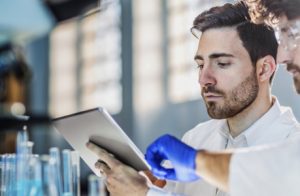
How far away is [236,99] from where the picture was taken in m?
1.39

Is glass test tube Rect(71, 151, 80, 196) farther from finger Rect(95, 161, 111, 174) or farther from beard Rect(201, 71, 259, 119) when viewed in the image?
beard Rect(201, 71, 259, 119)

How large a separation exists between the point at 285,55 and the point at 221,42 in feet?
0.71

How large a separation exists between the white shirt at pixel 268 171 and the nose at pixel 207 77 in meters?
0.39

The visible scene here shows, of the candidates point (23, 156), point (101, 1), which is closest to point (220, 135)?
point (23, 156)

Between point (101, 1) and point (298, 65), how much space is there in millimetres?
2674

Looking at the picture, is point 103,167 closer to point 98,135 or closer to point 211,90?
point 98,135

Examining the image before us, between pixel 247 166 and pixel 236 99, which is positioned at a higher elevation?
pixel 236 99

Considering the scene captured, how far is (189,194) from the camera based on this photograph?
1.45 metres

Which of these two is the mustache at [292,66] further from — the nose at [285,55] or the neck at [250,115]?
the neck at [250,115]

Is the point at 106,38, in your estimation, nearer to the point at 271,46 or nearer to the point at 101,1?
the point at 101,1

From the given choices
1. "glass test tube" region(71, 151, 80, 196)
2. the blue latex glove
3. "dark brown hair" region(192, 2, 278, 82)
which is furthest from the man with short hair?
"glass test tube" region(71, 151, 80, 196)

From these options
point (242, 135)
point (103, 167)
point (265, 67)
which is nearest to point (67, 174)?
point (103, 167)

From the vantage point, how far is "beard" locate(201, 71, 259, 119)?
54.2 inches

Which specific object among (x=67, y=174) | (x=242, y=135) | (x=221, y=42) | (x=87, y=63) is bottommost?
(x=67, y=174)
